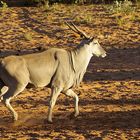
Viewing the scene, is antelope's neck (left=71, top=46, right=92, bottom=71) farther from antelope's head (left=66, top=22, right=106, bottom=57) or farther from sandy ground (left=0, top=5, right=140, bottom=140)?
sandy ground (left=0, top=5, right=140, bottom=140)

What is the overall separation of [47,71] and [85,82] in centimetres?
389

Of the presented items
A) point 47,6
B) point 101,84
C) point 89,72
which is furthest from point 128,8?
point 101,84

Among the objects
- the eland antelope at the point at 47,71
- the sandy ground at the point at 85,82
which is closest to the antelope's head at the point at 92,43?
the eland antelope at the point at 47,71

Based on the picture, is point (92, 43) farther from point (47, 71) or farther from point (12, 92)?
point (12, 92)

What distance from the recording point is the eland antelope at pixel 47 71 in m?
9.70

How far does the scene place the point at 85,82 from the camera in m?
13.7

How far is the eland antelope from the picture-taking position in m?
9.70

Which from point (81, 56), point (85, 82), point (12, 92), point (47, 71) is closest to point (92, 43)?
point (81, 56)

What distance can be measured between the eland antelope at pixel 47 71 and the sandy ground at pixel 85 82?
1.61 ft

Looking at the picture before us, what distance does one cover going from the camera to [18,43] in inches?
744

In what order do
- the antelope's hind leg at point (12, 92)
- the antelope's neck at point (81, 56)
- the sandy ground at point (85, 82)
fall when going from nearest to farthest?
the sandy ground at point (85, 82) → the antelope's hind leg at point (12, 92) → the antelope's neck at point (81, 56)

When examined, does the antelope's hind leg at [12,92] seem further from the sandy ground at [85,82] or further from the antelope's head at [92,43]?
the antelope's head at [92,43]

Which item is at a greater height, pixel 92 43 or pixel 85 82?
pixel 92 43

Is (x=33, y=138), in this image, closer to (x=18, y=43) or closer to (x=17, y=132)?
(x=17, y=132)
